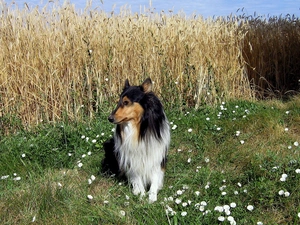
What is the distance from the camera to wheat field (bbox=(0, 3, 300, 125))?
20.5ft

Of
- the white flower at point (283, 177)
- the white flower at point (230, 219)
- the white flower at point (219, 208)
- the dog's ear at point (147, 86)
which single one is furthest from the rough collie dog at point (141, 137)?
the white flower at point (283, 177)

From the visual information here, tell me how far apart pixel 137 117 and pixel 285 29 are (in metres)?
6.75

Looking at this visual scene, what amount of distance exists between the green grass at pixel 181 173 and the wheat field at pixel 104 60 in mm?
444

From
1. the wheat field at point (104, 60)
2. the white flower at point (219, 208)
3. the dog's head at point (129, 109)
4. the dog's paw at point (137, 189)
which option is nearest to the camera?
the white flower at point (219, 208)

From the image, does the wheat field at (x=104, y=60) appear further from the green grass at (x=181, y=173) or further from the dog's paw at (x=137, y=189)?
the dog's paw at (x=137, y=189)

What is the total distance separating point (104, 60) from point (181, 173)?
120 inches

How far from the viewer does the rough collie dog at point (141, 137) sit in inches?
148

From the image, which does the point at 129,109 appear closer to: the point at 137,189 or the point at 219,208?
the point at 137,189

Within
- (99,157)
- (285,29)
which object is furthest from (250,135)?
(285,29)

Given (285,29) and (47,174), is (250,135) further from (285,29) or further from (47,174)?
(285,29)

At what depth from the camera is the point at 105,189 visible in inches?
164

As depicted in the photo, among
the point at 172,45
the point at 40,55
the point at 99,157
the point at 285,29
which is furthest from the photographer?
the point at 285,29

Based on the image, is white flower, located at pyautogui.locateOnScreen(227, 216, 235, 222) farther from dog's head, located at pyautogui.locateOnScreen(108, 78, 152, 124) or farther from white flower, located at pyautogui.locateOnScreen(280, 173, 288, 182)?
dog's head, located at pyautogui.locateOnScreen(108, 78, 152, 124)

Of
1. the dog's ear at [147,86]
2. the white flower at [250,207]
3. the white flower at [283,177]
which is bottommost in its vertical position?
the white flower at [250,207]
